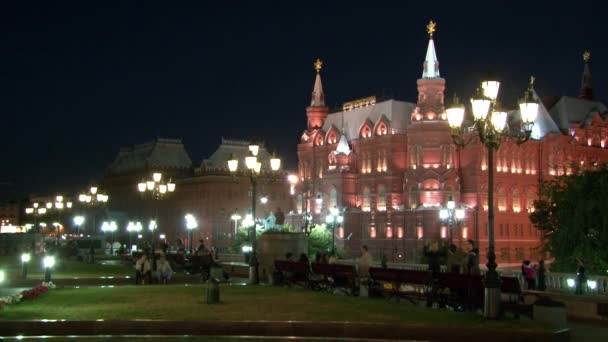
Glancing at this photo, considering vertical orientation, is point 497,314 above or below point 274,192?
below

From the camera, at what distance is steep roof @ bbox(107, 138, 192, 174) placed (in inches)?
5394

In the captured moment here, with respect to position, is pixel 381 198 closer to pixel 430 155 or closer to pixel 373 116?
pixel 430 155

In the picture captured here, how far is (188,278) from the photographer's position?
3694 centimetres

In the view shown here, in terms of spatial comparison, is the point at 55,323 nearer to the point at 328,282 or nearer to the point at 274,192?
the point at 328,282

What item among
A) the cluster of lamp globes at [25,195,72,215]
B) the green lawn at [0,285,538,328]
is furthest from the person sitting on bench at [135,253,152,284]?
the cluster of lamp globes at [25,195,72,215]

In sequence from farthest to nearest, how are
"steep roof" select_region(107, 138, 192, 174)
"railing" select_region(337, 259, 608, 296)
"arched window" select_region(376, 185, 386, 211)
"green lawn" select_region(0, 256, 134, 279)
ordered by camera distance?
"steep roof" select_region(107, 138, 192, 174), "arched window" select_region(376, 185, 386, 211), "green lawn" select_region(0, 256, 134, 279), "railing" select_region(337, 259, 608, 296)

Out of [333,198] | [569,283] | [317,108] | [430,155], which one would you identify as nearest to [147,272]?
[569,283]

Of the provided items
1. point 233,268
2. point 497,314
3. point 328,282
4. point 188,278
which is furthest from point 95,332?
point 233,268

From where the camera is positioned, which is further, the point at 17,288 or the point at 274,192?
the point at 274,192

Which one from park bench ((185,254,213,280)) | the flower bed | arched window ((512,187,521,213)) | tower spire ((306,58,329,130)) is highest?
tower spire ((306,58,329,130))

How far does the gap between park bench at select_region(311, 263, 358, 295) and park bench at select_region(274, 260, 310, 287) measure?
1.41 feet

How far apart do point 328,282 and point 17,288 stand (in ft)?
37.2

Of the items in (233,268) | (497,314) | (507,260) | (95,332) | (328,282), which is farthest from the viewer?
(507,260)

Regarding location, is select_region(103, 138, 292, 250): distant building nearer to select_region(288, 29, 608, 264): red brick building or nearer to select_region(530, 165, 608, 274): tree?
select_region(288, 29, 608, 264): red brick building
